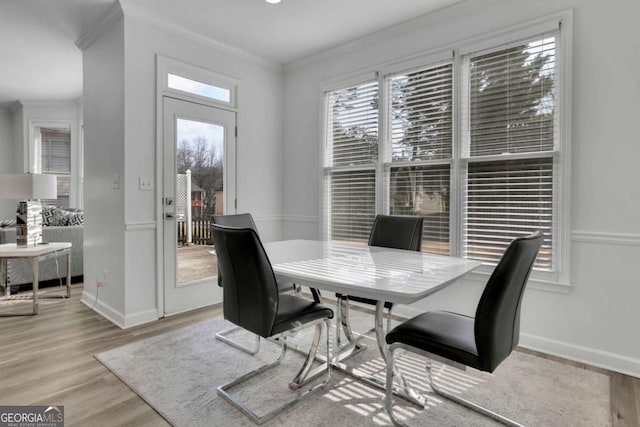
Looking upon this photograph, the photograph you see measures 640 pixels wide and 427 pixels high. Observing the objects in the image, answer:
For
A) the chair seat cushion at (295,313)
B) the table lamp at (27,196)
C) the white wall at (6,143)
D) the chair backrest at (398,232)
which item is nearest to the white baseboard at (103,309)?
the table lamp at (27,196)

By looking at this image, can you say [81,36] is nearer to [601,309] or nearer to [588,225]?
[588,225]

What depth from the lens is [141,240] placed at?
10.3 ft

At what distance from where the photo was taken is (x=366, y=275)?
5.50 ft

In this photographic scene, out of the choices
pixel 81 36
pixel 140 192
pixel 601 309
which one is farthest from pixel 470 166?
pixel 81 36

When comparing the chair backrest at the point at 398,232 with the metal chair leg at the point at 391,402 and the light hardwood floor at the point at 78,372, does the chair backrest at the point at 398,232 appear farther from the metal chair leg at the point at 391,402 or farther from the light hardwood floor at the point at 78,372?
the light hardwood floor at the point at 78,372

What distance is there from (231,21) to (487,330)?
10.6 feet

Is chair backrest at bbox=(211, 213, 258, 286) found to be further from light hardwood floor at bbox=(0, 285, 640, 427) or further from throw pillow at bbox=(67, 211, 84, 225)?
throw pillow at bbox=(67, 211, 84, 225)

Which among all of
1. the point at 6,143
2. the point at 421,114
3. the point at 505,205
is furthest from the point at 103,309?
the point at 6,143

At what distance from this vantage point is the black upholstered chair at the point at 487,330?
138cm

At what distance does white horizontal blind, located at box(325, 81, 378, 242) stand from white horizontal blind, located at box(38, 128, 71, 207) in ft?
16.8

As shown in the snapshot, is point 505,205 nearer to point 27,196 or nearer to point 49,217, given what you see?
point 27,196

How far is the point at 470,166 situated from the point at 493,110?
0.46m

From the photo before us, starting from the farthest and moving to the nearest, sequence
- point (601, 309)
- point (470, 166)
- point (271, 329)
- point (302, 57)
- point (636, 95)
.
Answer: point (302, 57)
point (470, 166)
point (601, 309)
point (636, 95)
point (271, 329)

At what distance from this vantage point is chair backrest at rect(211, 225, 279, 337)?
167cm
